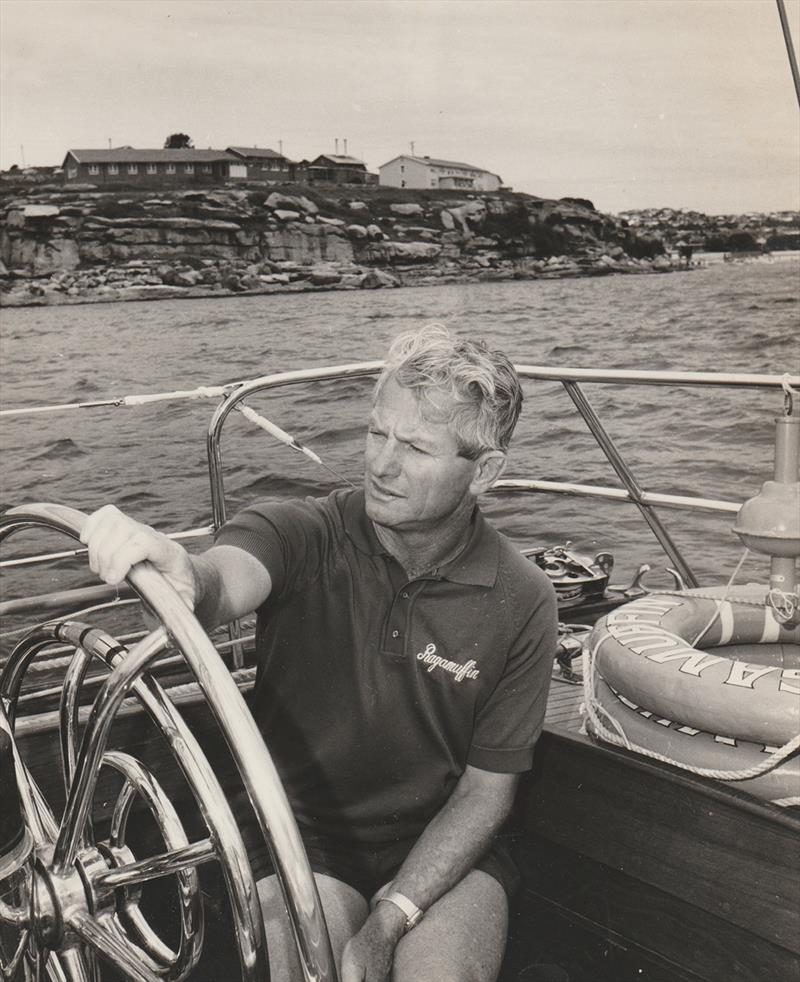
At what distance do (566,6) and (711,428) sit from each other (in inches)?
1150

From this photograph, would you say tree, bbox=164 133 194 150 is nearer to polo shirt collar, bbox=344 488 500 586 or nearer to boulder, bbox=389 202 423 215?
boulder, bbox=389 202 423 215

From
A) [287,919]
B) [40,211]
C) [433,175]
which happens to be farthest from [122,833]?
[433,175]

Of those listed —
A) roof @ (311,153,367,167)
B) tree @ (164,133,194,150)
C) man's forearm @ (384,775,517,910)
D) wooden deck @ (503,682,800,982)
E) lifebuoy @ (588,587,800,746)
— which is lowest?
wooden deck @ (503,682,800,982)

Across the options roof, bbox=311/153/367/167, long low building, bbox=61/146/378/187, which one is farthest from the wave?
roof, bbox=311/153/367/167

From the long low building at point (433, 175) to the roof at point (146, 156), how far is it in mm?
10486

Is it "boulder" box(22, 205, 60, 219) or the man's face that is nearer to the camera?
the man's face

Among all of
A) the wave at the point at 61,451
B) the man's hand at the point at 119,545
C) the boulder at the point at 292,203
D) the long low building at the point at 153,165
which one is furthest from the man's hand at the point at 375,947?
the long low building at the point at 153,165

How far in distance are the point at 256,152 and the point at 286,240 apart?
14.4m

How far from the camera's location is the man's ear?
155 centimetres

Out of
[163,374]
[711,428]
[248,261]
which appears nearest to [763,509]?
[711,428]

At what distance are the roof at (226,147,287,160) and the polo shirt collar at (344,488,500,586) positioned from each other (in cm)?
7522

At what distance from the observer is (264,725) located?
1569 mm

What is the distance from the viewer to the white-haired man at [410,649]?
58.7 inches

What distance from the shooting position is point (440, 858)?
4.74 ft
